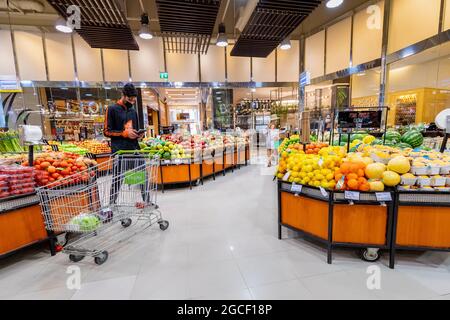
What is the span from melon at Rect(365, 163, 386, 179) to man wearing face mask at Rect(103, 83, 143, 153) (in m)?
3.01

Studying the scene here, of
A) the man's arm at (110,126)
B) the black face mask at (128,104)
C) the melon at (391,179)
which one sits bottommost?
the melon at (391,179)

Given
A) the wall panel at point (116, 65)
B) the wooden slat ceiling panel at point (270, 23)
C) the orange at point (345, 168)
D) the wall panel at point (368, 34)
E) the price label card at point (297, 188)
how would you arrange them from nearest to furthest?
the orange at point (345, 168), the price label card at point (297, 188), the wooden slat ceiling panel at point (270, 23), the wall panel at point (368, 34), the wall panel at point (116, 65)

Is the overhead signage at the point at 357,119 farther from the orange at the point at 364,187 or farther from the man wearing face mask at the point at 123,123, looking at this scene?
the man wearing face mask at the point at 123,123

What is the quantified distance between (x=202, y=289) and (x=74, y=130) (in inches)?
372

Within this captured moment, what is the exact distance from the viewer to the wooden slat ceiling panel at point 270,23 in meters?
5.13

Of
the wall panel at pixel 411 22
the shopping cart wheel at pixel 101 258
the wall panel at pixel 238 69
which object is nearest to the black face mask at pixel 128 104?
the shopping cart wheel at pixel 101 258

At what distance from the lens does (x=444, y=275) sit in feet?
7.09

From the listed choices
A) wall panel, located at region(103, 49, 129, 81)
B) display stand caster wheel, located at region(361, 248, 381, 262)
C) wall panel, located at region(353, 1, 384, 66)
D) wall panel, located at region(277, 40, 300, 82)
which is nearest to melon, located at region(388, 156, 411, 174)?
display stand caster wheel, located at region(361, 248, 381, 262)

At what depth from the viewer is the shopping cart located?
241cm

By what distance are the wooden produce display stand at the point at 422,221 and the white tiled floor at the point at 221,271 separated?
0.26 m

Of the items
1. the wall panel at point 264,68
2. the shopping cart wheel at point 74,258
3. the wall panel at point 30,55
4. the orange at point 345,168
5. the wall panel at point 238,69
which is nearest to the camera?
the orange at point 345,168
